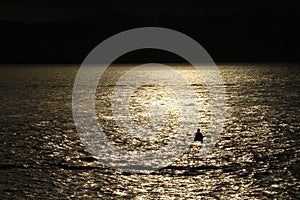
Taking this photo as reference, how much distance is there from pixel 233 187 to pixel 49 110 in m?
80.7

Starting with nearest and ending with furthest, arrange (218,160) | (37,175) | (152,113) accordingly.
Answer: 1. (37,175)
2. (218,160)
3. (152,113)

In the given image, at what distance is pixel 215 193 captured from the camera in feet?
137

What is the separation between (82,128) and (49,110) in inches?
1378

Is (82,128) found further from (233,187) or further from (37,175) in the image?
(233,187)

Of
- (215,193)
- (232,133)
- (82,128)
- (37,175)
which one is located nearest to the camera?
(215,193)

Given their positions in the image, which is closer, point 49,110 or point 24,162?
point 24,162

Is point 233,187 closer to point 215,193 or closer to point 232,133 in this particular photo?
point 215,193

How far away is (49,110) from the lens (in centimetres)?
11594

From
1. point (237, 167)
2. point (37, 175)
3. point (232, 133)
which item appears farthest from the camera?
point (232, 133)

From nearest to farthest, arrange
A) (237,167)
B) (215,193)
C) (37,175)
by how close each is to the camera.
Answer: (215,193) < (37,175) < (237,167)

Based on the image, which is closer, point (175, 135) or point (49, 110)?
point (175, 135)

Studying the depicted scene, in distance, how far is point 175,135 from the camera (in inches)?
3004

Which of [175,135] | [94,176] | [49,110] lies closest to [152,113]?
[49,110]

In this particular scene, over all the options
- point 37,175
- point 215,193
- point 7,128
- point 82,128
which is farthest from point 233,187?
point 7,128
